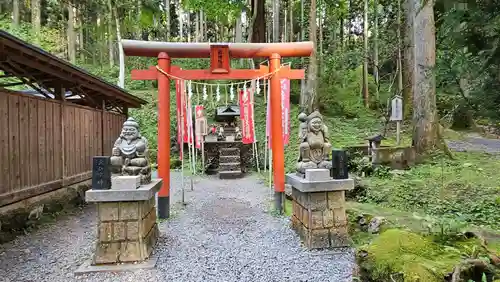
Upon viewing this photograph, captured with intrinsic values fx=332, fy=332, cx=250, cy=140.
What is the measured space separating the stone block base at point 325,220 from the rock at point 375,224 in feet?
1.47

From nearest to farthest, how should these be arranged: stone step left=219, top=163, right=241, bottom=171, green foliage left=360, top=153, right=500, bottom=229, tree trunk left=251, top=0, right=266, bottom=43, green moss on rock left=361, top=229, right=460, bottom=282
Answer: green moss on rock left=361, top=229, right=460, bottom=282 < green foliage left=360, top=153, right=500, bottom=229 < stone step left=219, top=163, right=241, bottom=171 < tree trunk left=251, top=0, right=266, bottom=43

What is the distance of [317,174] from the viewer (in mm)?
4609

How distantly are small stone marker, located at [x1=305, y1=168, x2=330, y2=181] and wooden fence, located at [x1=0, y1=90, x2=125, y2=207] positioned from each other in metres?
4.48

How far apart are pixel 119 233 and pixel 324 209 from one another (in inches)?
107

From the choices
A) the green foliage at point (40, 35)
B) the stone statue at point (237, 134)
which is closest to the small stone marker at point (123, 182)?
the stone statue at point (237, 134)

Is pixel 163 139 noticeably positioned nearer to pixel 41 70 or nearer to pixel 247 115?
pixel 41 70

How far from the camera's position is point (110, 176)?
14.0 ft

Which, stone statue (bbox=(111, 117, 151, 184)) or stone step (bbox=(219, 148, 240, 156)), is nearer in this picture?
stone statue (bbox=(111, 117, 151, 184))

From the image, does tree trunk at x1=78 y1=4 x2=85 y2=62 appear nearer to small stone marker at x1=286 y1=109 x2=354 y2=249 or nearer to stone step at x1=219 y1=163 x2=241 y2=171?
stone step at x1=219 y1=163 x2=241 y2=171

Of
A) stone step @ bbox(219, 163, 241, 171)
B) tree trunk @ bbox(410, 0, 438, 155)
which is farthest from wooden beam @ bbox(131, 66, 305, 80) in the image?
stone step @ bbox(219, 163, 241, 171)

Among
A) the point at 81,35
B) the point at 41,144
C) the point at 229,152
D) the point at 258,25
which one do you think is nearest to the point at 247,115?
the point at 229,152

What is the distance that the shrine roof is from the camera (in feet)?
20.8

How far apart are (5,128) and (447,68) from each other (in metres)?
5.87

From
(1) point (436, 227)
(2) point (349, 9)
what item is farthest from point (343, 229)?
(2) point (349, 9)
